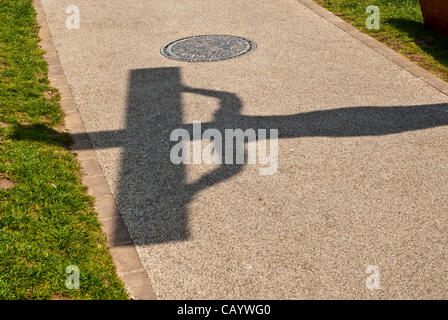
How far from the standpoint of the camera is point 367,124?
6.68m

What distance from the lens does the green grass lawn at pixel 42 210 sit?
4223 mm

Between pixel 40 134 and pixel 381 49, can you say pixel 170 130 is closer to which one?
pixel 40 134

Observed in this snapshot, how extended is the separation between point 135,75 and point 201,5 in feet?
13.0

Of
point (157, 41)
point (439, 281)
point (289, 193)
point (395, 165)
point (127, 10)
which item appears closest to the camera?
point (439, 281)

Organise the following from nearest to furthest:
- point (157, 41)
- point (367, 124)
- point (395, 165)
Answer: point (395, 165)
point (367, 124)
point (157, 41)

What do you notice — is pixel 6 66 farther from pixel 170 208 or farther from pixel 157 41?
pixel 170 208

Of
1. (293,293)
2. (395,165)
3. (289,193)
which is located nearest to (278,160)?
(289,193)

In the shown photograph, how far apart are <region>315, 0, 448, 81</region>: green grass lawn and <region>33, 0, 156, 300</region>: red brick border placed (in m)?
4.96

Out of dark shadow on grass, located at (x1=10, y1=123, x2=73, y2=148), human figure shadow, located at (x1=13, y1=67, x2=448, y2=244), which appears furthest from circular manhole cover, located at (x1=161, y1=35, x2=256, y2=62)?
dark shadow on grass, located at (x1=10, y1=123, x2=73, y2=148)

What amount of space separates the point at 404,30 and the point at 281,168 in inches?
202

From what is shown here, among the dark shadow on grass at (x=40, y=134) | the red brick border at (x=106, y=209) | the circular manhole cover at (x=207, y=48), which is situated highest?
the circular manhole cover at (x=207, y=48)

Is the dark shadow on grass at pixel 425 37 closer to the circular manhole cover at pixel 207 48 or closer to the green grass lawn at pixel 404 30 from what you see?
the green grass lawn at pixel 404 30

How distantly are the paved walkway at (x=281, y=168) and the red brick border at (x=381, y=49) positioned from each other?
0.15m

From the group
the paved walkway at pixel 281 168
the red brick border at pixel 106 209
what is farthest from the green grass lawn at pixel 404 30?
the red brick border at pixel 106 209
